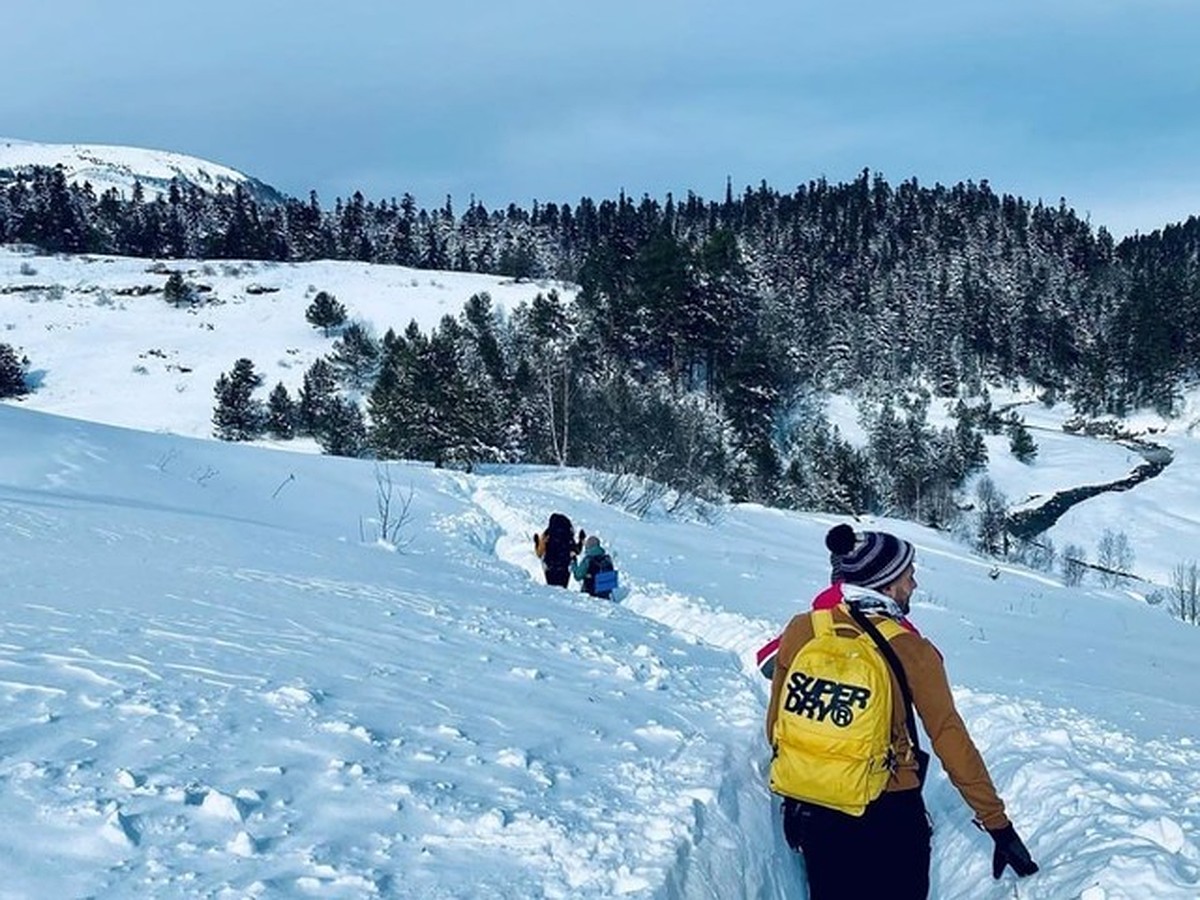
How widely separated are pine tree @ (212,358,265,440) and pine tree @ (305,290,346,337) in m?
8.89

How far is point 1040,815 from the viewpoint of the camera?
16.3 ft

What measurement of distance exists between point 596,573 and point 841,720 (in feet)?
29.9

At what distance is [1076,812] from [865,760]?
244 centimetres

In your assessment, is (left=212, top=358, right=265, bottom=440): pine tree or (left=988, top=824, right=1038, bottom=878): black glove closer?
(left=988, top=824, right=1038, bottom=878): black glove

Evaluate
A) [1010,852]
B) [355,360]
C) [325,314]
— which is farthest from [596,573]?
[325,314]

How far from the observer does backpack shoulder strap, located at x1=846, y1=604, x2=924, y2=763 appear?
10.3 feet

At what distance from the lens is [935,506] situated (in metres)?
50.4

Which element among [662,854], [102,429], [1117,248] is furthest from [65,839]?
[1117,248]

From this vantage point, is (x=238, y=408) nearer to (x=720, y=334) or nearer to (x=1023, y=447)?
(x=720, y=334)

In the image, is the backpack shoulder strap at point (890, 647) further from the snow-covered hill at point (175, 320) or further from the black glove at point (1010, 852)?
the snow-covered hill at point (175, 320)

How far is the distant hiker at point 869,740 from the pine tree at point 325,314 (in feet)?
174

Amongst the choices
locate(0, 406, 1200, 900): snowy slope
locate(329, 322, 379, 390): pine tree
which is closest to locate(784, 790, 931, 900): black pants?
locate(0, 406, 1200, 900): snowy slope

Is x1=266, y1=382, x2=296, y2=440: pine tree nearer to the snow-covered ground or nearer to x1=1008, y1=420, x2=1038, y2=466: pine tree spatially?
the snow-covered ground

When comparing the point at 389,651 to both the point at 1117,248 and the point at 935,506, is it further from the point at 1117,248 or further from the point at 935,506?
the point at 1117,248
